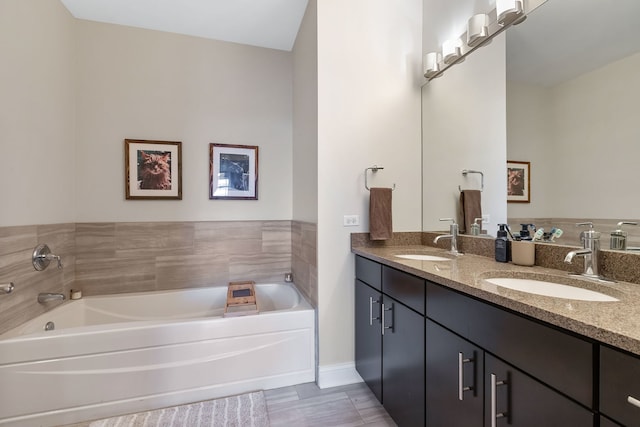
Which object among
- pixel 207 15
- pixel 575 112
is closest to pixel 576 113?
pixel 575 112

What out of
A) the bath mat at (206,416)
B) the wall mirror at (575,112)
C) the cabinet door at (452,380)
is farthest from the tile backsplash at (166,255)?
the wall mirror at (575,112)

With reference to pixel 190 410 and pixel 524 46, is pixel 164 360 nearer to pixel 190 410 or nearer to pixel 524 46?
pixel 190 410

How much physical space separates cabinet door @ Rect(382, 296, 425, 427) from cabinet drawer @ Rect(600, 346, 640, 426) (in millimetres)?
700

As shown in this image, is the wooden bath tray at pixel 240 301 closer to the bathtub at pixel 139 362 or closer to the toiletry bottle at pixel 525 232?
the bathtub at pixel 139 362

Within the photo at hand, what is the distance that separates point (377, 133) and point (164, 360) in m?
2.16

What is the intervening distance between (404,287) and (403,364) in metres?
0.41

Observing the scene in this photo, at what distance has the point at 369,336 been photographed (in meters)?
1.84

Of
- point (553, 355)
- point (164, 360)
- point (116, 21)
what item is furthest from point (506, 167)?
point (116, 21)

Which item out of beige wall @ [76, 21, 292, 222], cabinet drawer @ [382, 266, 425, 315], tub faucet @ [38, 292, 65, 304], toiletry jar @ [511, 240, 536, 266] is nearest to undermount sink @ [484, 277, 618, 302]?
toiletry jar @ [511, 240, 536, 266]

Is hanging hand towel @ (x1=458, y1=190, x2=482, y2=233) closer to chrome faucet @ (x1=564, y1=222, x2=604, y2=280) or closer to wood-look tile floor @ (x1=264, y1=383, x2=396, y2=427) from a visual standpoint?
chrome faucet @ (x1=564, y1=222, x2=604, y2=280)

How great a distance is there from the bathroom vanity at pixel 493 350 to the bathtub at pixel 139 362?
0.68 meters

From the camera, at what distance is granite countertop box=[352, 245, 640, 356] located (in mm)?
640

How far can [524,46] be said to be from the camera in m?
1.53

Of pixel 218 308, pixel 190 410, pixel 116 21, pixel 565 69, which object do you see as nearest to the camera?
pixel 565 69
